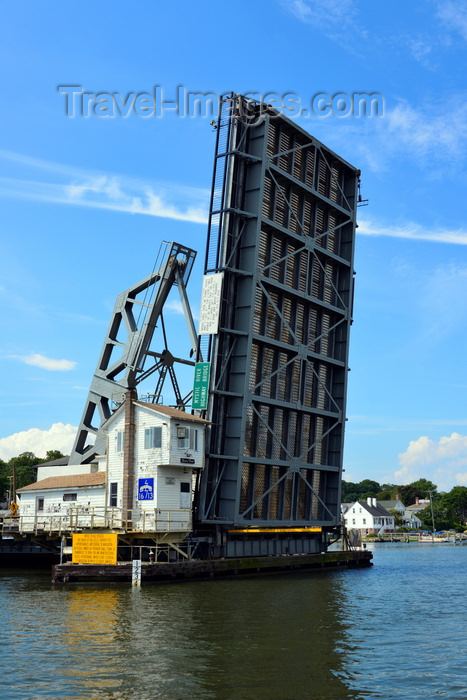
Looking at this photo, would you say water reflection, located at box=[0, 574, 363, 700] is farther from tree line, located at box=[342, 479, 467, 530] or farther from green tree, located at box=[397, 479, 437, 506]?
green tree, located at box=[397, 479, 437, 506]

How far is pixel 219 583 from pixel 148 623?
12.6 m

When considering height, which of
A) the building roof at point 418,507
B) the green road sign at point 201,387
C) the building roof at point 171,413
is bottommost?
the building roof at point 418,507

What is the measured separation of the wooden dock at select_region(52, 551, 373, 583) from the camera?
1219 inches

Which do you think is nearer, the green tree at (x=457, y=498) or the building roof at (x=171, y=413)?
the building roof at (x=171, y=413)

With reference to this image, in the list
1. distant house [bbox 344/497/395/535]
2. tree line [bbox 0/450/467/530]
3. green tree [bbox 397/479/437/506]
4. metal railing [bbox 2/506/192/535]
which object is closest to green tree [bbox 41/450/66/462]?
tree line [bbox 0/450/467/530]

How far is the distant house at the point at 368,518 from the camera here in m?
124

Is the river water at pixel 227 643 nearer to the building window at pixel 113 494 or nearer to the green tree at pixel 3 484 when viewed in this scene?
the building window at pixel 113 494

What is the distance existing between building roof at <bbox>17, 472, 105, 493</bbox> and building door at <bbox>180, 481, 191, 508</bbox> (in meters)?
4.48

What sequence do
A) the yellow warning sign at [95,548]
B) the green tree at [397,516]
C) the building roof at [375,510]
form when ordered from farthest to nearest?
the green tree at [397,516] < the building roof at [375,510] < the yellow warning sign at [95,548]

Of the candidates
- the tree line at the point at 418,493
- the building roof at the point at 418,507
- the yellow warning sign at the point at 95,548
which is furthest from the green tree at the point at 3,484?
the building roof at the point at 418,507

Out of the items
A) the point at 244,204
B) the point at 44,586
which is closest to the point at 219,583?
the point at 44,586

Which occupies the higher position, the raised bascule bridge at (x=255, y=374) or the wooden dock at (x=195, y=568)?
A: the raised bascule bridge at (x=255, y=374)

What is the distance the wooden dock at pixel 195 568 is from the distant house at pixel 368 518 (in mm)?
80978

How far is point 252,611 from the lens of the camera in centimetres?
2392
